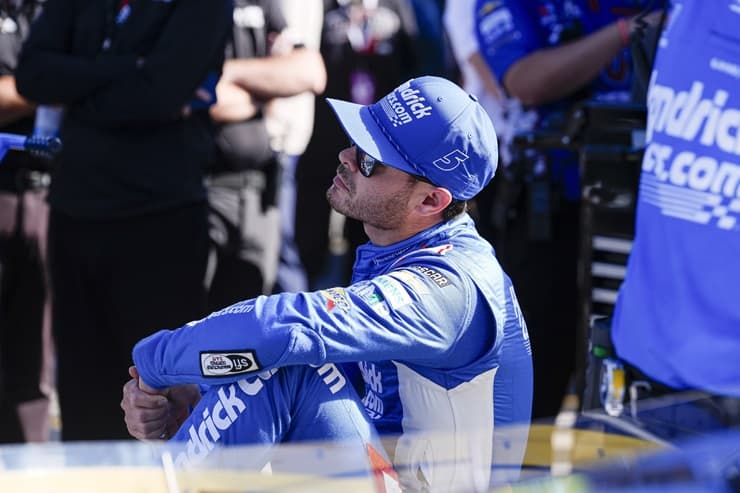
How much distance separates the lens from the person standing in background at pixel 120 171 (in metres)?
4.03

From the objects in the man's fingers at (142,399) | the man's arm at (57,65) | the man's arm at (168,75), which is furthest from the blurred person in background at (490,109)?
the man's fingers at (142,399)

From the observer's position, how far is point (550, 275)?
4391 millimetres

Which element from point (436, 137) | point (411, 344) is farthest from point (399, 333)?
point (436, 137)

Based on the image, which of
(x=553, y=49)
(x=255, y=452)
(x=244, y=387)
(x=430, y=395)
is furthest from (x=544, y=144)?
(x=255, y=452)

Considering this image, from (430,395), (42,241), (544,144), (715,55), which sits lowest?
(42,241)

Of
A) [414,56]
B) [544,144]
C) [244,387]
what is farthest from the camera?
[414,56]

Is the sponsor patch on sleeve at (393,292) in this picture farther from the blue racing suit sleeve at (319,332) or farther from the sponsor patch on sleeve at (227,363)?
the sponsor patch on sleeve at (227,363)

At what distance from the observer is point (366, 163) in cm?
292

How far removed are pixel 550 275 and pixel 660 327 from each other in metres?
1.26

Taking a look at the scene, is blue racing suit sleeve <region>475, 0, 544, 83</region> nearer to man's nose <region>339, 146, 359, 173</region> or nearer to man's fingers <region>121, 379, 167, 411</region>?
man's nose <region>339, 146, 359, 173</region>

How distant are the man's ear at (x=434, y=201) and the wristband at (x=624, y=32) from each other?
1433mm

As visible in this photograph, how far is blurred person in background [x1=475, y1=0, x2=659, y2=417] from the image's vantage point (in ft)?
13.7

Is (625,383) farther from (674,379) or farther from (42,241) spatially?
(42,241)

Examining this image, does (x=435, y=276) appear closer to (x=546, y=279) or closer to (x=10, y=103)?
(x=546, y=279)
